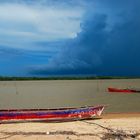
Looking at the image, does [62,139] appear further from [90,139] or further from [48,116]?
[48,116]

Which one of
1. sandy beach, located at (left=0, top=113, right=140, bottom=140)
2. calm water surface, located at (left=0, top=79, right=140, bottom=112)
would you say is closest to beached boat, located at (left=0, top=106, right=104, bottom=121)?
sandy beach, located at (left=0, top=113, right=140, bottom=140)

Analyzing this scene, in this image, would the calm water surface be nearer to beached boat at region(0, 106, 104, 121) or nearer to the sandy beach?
beached boat at region(0, 106, 104, 121)

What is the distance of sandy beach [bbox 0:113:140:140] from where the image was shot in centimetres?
1721

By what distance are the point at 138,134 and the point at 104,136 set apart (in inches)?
64.0

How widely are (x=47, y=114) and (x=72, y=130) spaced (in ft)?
12.6

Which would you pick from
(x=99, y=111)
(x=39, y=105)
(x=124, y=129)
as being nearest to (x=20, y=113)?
(x=99, y=111)

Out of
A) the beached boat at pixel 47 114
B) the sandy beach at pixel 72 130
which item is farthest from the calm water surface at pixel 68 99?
the sandy beach at pixel 72 130

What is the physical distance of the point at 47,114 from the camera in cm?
2255

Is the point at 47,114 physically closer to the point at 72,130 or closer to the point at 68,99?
the point at 72,130

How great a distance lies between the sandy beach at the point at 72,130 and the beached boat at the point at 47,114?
466 millimetres

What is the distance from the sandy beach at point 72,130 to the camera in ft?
56.5

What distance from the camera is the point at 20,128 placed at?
20.2m

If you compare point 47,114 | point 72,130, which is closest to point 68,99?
point 47,114

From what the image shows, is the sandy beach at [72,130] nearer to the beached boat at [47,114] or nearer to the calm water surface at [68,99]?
the beached boat at [47,114]
